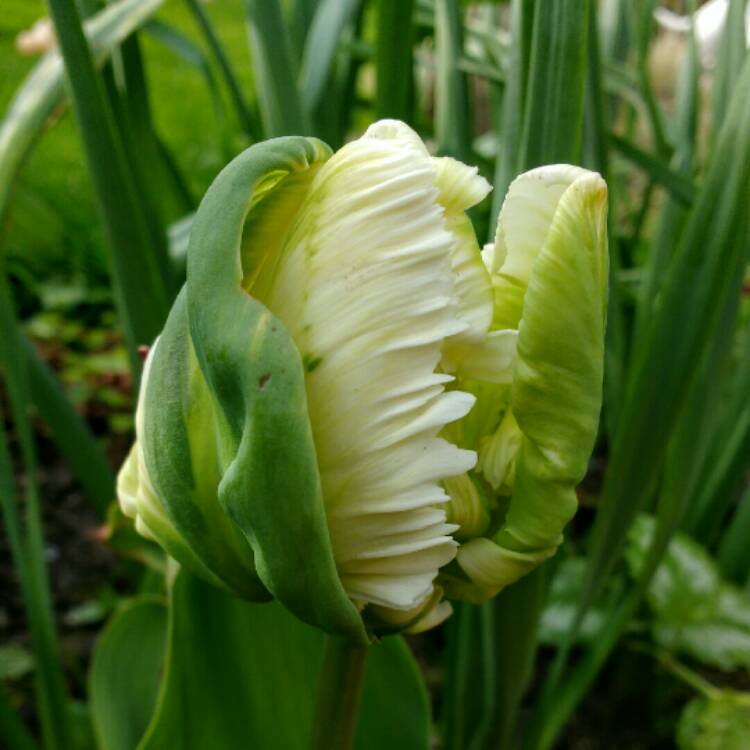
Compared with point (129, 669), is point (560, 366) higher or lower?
higher

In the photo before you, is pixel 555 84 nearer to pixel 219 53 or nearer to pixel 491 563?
pixel 491 563

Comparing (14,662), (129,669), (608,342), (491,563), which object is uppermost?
(491,563)

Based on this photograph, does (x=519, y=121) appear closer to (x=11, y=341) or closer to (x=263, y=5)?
(x=263, y=5)

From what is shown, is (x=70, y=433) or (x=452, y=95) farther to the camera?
(x=70, y=433)

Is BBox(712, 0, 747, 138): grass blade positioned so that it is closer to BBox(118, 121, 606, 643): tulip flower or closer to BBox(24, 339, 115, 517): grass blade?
BBox(118, 121, 606, 643): tulip flower

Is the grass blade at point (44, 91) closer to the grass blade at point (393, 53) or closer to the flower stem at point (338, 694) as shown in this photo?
the grass blade at point (393, 53)

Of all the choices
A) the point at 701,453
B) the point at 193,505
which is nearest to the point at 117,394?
the point at 701,453

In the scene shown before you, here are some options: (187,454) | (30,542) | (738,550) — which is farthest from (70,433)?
(738,550)
